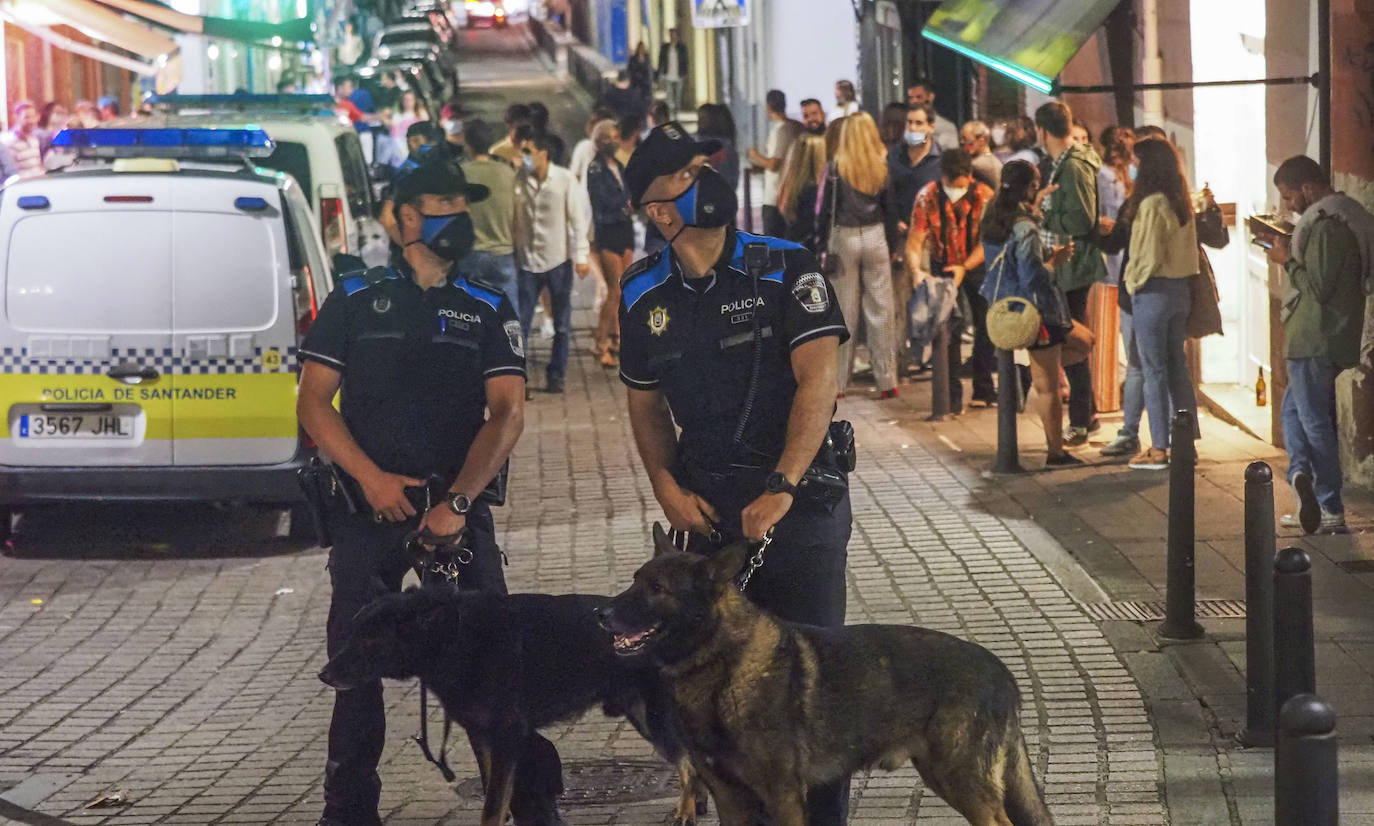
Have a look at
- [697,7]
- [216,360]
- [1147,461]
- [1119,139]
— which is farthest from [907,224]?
[697,7]

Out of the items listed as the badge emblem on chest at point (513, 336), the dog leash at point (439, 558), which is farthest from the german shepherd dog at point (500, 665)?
the badge emblem on chest at point (513, 336)

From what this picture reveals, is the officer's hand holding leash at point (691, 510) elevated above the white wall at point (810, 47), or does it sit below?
below

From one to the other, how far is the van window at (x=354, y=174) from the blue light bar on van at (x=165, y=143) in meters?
3.02

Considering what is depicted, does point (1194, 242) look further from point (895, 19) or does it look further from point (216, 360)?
point (895, 19)

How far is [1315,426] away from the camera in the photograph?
8922 mm

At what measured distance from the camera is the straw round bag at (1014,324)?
415 inches

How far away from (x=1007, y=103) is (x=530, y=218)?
21.9 ft

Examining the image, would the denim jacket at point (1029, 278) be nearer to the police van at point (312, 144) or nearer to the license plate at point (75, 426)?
the police van at point (312, 144)

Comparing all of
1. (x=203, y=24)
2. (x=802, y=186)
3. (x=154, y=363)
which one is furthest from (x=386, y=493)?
(x=203, y=24)

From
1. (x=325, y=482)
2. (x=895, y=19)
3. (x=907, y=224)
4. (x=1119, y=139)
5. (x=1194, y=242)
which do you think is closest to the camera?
(x=325, y=482)

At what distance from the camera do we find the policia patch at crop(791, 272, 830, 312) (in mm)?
4805

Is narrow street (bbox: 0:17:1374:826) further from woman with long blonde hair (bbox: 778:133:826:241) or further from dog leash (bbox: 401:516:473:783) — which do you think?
woman with long blonde hair (bbox: 778:133:826:241)

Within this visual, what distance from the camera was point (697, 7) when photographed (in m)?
24.8

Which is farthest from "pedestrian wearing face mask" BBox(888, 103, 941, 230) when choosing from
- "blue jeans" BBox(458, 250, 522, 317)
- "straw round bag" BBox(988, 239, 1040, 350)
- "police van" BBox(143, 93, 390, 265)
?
"police van" BBox(143, 93, 390, 265)
